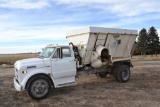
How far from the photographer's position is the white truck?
30.7 feet

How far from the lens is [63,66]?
400 inches

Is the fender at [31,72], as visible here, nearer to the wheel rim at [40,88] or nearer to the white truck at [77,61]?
the white truck at [77,61]

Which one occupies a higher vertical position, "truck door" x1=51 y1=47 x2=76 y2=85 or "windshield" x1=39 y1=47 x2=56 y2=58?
"windshield" x1=39 y1=47 x2=56 y2=58

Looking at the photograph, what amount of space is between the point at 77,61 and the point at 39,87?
→ 253cm

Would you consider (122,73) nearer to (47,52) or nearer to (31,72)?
(47,52)

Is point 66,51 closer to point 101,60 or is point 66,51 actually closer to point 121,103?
point 101,60

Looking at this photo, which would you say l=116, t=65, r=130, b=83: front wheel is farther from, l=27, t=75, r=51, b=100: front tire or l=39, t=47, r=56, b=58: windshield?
l=27, t=75, r=51, b=100: front tire

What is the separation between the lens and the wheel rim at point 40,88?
934 centimetres

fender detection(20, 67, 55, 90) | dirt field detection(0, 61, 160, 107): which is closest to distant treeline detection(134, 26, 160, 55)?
dirt field detection(0, 61, 160, 107)

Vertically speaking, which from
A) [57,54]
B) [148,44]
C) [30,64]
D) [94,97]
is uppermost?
[148,44]

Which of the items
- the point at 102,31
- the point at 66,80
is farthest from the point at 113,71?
the point at 66,80

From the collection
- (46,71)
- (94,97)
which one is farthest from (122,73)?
(46,71)

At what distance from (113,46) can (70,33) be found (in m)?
2.54

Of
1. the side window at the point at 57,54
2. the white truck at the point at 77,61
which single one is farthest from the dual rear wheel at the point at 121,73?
the side window at the point at 57,54
